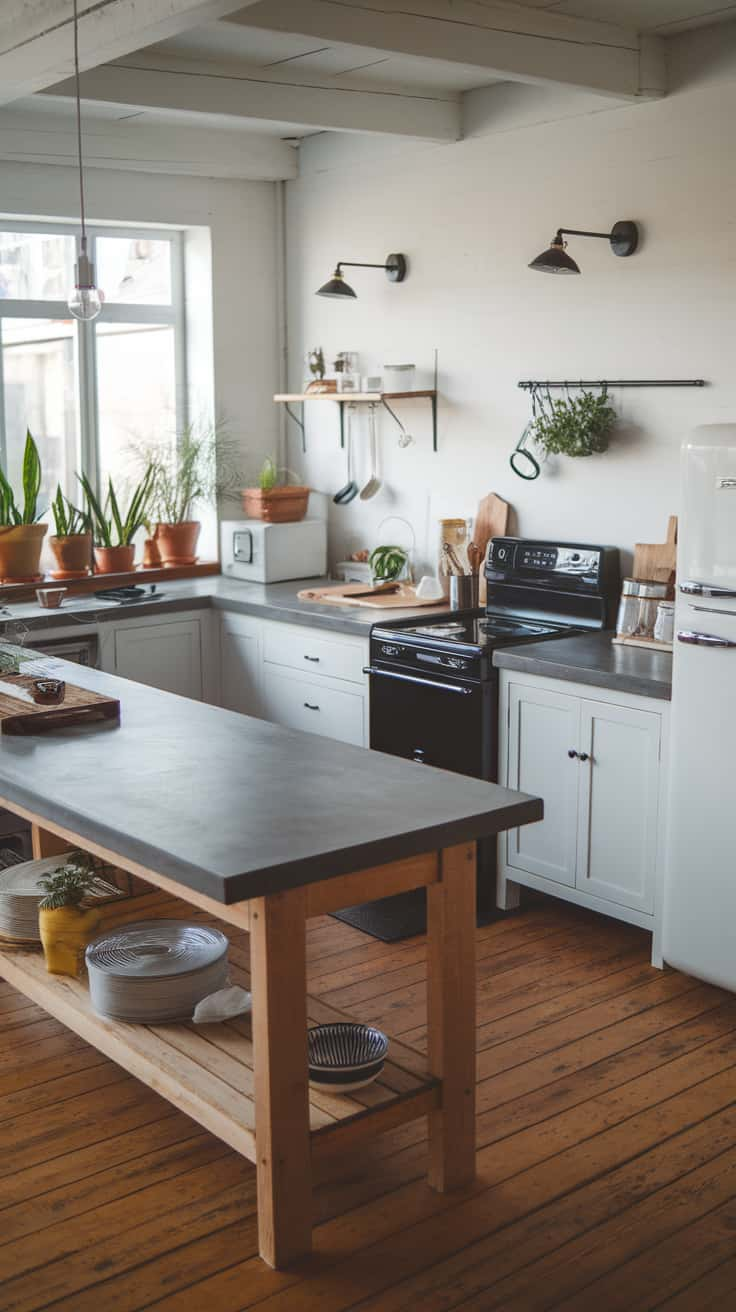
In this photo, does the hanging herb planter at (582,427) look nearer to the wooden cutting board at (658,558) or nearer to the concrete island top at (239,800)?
the wooden cutting board at (658,558)

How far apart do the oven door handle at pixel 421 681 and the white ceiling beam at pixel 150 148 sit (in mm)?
2467

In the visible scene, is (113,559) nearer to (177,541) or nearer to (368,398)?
(177,541)

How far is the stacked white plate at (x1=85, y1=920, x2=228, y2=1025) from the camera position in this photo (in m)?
3.05

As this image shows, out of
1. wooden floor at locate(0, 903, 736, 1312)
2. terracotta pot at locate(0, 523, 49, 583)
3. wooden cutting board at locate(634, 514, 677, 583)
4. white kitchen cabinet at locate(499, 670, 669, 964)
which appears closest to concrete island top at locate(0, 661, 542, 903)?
wooden floor at locate(0, 903, 736, 1312)

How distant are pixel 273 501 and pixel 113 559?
0.76m

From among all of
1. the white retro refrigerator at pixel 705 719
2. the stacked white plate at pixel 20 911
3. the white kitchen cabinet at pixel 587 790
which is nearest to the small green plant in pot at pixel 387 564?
the white kitchen cabinet at pixel 587 790

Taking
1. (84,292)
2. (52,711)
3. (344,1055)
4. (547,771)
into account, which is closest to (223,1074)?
(344,1055)

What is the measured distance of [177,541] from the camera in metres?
6.21

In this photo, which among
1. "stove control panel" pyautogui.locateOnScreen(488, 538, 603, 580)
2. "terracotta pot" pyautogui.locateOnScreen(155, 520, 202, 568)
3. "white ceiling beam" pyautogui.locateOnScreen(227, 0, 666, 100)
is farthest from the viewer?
"terracotta pot" pyautogui.locateOnScreen(155, 520, 202, 568)

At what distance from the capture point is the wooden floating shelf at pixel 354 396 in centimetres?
550

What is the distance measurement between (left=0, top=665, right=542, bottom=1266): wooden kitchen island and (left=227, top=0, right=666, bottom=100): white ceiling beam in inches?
80.8

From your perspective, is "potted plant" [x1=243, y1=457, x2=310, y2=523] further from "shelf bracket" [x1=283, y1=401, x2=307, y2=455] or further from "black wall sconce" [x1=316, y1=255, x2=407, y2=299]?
"black wall sconce" [x1=316, y1=255, x2=407, y2=299]

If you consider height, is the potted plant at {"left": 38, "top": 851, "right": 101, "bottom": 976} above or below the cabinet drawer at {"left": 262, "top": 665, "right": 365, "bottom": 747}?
below

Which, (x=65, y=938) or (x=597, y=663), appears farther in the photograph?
(x=597, y=663)
